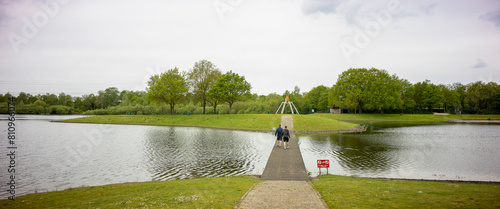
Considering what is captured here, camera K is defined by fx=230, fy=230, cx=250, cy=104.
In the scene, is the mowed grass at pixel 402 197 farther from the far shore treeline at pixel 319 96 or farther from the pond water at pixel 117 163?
the far shore treeline at pixel 319 96

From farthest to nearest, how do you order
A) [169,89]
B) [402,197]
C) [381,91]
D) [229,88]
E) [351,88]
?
[351,88], [381,91], [169,89], [229,88], [402,197]

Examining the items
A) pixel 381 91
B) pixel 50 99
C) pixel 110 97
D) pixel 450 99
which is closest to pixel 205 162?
pixel 381 91

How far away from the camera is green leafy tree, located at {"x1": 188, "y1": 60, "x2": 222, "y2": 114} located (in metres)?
64.8

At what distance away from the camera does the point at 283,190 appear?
10906 mm

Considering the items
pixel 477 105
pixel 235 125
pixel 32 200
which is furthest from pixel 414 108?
pixel 32 200

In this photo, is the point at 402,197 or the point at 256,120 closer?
the point at 402,197

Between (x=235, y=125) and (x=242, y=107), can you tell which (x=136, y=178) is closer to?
(x=235, y=125)

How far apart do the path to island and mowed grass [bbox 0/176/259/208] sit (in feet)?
2.11

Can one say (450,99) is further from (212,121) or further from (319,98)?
(212,121)

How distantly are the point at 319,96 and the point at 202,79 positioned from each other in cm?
6254

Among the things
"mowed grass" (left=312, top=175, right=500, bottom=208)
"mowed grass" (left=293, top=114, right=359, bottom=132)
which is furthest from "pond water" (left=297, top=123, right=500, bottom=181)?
"mowed grass" (left=293, top=114, right=359, bottom=132)

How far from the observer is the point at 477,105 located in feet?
291

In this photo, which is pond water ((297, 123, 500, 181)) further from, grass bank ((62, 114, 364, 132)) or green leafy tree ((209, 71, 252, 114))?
green leafy tree ((209, 71, 252, 114))

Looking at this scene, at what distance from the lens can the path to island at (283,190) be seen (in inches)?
355
